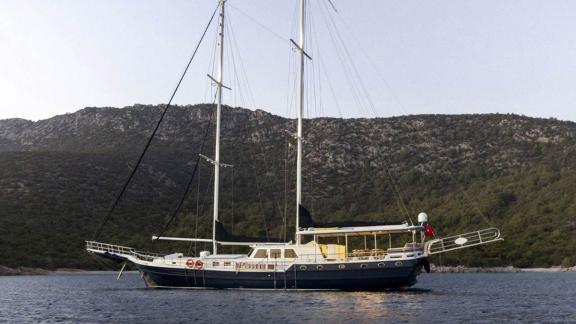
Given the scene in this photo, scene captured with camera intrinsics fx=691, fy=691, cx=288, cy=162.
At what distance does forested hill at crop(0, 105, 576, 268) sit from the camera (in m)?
88.1

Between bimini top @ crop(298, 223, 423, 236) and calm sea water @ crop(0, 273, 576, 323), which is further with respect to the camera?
bimini top @ crop(298, 223, 423, 236)

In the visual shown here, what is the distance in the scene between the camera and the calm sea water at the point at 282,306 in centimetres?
3316

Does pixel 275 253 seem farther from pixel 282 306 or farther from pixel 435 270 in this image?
pixel 435 270

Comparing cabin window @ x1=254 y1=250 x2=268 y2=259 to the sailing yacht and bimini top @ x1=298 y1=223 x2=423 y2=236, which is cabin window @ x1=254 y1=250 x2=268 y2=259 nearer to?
the sailing yacht

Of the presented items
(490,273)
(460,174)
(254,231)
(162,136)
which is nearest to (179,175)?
(162,136)

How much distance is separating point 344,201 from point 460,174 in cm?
2081

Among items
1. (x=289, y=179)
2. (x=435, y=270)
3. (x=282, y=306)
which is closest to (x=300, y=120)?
(x=282, y=306)

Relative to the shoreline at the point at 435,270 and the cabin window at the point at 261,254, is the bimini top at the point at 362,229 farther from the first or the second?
the shoreline at the point at 435,270

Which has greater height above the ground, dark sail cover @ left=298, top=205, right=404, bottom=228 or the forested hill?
the forested hill

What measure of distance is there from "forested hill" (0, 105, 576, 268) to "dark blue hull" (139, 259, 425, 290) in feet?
63.1

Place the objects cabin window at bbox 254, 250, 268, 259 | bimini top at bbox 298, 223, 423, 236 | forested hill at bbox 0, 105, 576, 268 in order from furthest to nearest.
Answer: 1. forested hill at bbox 0, 105, 576, 268
2. cabin window at bbox 254, 250, 268, 259
3. bimini top at bbox 298, 223, 423, 236

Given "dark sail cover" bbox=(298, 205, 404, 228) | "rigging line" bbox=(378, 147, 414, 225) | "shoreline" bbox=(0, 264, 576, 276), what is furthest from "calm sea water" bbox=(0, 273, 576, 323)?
Result: "rigging line" bbox=(378, 147, 414, 225)

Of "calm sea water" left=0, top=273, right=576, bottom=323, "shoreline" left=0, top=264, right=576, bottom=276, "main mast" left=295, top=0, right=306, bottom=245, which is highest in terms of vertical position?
"main mast" left=295, top=0, right=306, bottom=245

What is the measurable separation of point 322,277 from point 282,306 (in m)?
7.95
